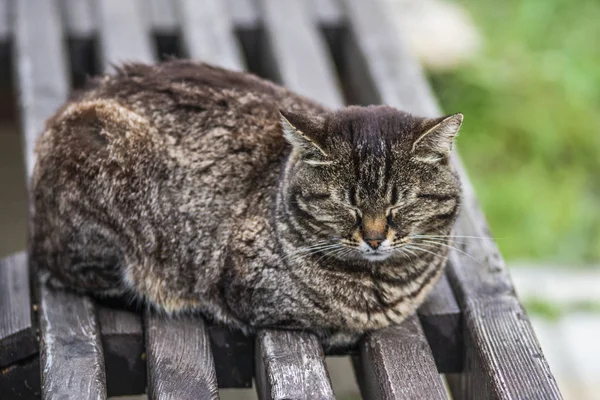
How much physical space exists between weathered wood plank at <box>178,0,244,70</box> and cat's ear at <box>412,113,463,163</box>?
1.43m

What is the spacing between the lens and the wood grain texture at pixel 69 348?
276 centimetres

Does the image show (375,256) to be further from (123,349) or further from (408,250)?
(123,349)

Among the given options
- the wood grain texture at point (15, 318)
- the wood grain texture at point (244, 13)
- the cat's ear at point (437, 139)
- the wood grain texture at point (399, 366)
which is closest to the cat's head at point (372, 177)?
the cat's ear at point (437, 139)

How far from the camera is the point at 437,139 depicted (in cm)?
287

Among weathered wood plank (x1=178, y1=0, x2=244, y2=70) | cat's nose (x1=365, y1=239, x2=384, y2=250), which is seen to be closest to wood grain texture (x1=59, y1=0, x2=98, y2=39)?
weathered wood plank (x1=178, y1=0, x2=244, y2=70)

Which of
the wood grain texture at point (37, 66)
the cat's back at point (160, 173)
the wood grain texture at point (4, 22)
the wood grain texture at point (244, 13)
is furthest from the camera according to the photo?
the wood grain texture at point (244, 13)

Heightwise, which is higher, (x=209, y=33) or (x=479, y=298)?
(x=209, y=33)

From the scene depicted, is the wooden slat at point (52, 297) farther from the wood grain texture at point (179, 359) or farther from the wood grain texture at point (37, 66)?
the wood grain texture at point (179, 359)

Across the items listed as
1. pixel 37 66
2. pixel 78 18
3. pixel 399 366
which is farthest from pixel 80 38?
pixel 399 366

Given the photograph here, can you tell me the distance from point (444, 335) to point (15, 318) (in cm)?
133

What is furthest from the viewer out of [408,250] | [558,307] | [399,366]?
[558,307]

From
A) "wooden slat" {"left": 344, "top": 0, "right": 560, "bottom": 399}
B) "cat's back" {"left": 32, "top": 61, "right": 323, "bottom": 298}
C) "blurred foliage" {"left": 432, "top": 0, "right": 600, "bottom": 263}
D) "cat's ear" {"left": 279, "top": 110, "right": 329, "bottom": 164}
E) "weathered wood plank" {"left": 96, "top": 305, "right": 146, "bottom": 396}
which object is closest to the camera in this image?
"wooden slat" {"left": 344, "top": 0, "right": 560, "bottom": 399}

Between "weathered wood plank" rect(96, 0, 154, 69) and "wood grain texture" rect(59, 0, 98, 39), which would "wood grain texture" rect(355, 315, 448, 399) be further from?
"wood grain texture" rect(59, 0, 98, 39)

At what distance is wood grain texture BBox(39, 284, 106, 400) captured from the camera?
2.76 meters
